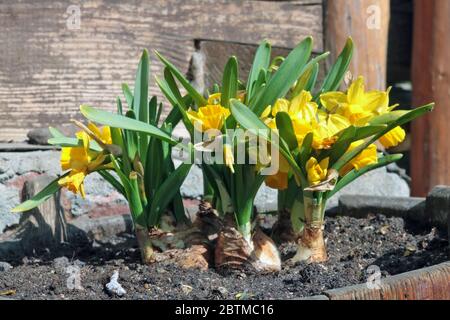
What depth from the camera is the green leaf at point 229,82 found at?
1.90 metres

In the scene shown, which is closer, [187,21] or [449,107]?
[187,21]

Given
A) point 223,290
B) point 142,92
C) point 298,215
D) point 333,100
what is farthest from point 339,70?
point 223,290

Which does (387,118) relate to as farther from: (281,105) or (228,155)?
(228,155)

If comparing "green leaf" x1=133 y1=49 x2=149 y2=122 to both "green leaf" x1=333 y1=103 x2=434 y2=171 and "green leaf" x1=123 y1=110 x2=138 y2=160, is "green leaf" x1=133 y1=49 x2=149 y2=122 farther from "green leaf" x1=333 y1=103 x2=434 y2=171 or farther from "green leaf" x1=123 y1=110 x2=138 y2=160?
"green leaf" x1=333 y1=103 x2=434 y2=171

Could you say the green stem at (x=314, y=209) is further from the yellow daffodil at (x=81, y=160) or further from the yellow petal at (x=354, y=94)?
the yellow daffodil at (x=81, y=160)

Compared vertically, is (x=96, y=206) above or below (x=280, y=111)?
below

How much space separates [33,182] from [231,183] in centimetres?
59

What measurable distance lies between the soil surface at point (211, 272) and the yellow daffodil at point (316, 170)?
0.17 meters

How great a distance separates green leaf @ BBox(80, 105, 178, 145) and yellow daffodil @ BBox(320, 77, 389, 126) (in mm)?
376

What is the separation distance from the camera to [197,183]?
2742 mm

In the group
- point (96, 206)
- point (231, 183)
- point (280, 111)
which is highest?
point (280, 111)

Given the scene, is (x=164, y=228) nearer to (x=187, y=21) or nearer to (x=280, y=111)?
(x=280, y=111)

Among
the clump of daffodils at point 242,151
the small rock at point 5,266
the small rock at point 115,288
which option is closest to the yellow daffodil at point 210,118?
the clump of daffodils at point 242,151
